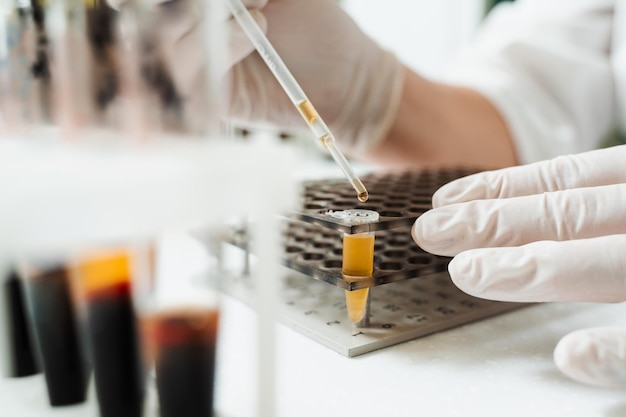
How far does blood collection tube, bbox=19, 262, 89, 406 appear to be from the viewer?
450 millimetres

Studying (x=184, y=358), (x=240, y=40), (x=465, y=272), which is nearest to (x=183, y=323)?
(x=184, y=358)

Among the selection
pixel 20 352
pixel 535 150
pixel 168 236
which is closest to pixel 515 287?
pixel 168 236

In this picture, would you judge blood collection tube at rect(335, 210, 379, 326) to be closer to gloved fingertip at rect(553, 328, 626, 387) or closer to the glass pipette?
the glass pipette

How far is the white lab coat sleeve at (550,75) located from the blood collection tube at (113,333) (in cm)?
127

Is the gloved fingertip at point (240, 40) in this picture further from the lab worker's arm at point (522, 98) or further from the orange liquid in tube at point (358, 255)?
the lab worker's arm at point (522, 98)

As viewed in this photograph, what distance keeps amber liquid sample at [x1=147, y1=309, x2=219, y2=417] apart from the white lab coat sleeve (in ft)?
4.09

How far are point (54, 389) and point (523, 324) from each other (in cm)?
59

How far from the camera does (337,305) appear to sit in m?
0.78

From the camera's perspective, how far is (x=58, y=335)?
18.4 inches

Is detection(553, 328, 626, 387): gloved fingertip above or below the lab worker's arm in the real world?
below

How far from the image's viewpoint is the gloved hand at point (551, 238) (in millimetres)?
522

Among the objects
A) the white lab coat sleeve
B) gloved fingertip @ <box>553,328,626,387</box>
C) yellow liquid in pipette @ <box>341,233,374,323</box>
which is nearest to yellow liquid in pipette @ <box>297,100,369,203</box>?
yellow liquid in pipette @ <box>341,233,374,323</box>

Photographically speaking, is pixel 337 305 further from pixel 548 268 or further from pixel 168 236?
pixel 168 236

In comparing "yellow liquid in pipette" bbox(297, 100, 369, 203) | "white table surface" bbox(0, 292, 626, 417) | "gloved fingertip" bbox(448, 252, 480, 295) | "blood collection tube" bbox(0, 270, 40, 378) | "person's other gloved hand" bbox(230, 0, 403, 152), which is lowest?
"white table surface" bbox(0, 292, 626, 417)
